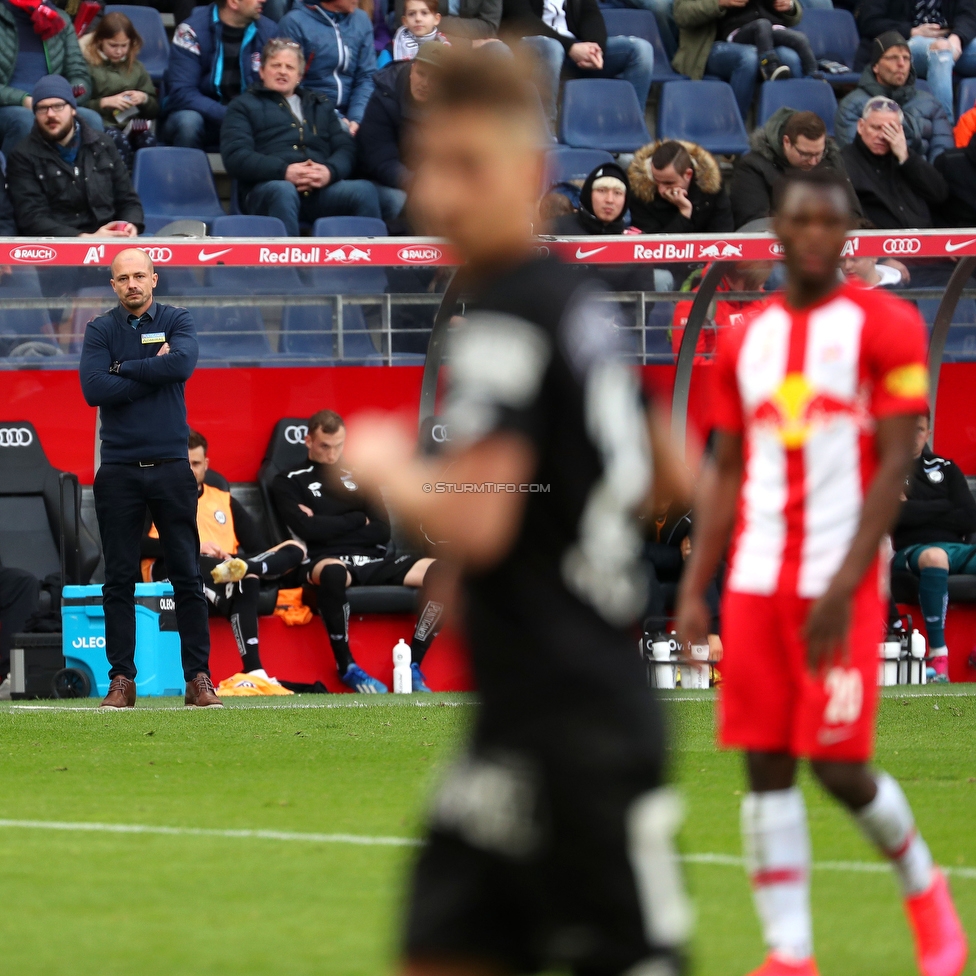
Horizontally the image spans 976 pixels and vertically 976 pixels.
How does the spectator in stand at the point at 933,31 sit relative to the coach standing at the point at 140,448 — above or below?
above

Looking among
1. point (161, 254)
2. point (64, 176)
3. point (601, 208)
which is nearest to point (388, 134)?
point (601, 208)

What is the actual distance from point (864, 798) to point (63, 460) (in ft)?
32.8

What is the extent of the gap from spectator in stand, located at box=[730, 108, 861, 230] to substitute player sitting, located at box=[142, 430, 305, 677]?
4442 mm

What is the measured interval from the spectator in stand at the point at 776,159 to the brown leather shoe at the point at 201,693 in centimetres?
594

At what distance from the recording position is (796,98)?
1683cm

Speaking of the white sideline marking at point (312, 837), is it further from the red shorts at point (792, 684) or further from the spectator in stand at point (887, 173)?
the spectator in stand at point (887, 173)

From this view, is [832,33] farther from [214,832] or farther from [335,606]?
[214,832]

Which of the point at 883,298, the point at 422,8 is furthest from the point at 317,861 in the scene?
the point at 422,8

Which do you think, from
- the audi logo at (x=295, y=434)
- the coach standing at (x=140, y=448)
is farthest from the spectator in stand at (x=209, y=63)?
the coach standing at (x=140, y=448)

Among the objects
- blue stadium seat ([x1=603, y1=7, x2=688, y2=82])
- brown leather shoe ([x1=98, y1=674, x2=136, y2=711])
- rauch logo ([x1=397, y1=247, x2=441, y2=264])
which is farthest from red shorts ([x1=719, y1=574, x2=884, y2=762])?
blue stadium seat ([x1=603, y1=7, x2=688, y2=82])

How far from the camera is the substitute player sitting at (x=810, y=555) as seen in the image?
11.8 ft

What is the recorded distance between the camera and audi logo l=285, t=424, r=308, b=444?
13047 mm

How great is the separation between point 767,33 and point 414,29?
3777 millimetres

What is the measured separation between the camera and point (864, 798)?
12.1 feet
